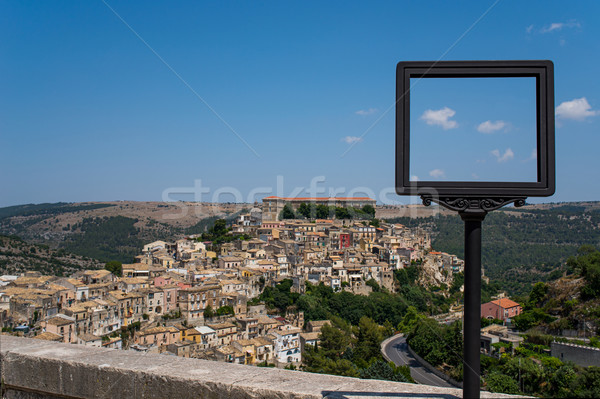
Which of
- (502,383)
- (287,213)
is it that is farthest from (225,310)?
(287,213)

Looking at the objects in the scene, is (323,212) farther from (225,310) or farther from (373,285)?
(225,310)

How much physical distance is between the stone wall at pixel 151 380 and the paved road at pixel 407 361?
17635 millimetres

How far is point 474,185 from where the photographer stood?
4.50 ft

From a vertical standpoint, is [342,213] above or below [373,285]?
above

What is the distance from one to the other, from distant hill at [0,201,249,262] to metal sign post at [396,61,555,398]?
2131 inches

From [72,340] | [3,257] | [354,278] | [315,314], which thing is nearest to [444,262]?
[354,278]

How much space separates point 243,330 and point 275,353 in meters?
2.40

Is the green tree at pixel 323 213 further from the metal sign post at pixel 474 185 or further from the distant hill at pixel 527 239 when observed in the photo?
the metal sign post at pixel 474 185

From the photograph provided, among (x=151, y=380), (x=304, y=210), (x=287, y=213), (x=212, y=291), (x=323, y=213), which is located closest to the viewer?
(x=151, y=380)

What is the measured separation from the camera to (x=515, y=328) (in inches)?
1007

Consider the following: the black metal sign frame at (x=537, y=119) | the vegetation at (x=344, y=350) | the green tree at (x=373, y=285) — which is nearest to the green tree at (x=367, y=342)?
the vegetation at (x=344, y=350)

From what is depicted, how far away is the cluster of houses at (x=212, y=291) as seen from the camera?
21.3 metres

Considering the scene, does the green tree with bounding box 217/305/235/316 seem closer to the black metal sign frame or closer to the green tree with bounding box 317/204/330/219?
the green tree with bounding box 317/204/330/219

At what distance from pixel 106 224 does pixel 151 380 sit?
76814mm
